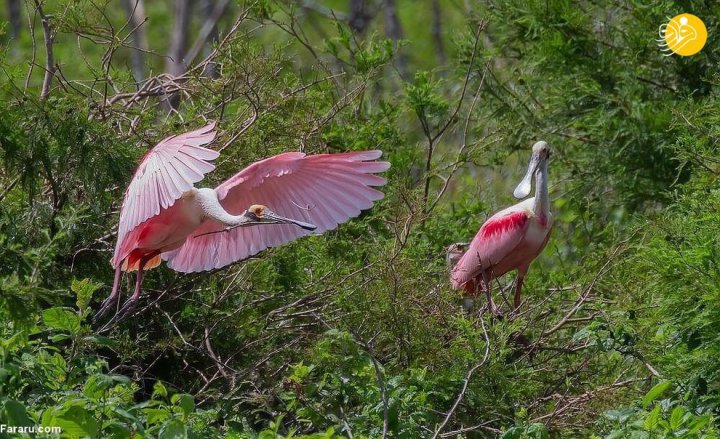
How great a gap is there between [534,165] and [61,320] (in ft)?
12.2

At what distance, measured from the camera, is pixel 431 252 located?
7.39 meters

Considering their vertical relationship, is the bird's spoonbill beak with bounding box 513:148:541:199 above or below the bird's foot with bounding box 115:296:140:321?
above

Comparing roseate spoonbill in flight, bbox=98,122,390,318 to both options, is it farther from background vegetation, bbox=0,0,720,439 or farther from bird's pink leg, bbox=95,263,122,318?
background vegetation, bbox=0,0,720,439

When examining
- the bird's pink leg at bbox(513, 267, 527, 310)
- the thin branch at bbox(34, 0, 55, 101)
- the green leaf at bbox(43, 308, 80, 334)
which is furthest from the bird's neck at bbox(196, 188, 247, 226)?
the green leaf at bbox(43, 308, 80, 334)

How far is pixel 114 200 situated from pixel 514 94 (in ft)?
11.8

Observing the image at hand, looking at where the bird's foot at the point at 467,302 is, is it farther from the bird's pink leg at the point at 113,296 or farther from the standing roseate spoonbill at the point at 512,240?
the bird's pink leg at the point at 113,296

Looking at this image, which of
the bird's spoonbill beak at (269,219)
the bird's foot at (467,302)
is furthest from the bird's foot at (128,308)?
the bird's foot at (467,302)

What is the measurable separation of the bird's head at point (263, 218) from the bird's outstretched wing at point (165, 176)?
58cm

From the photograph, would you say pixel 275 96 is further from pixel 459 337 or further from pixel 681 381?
pixel 681 381

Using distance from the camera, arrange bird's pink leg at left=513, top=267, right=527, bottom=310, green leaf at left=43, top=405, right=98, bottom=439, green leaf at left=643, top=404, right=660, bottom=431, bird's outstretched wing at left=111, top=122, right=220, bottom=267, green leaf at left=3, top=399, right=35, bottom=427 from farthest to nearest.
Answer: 1. bird's pink leg at left=513, top=267, right=527, bottom=310
2. bird's outstretched wing at left=111, top=122, right=220, bottom=267
3. green leaf at left=643, top=404, right=660, bottom=431
4. green leaf at left=43, top=405, right=98, bottom=439
5. green leaf at left=3, top=399, right=35, bottom=427

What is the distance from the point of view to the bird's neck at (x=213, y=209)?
6648 mm

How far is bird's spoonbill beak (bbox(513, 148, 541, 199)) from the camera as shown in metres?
7.82

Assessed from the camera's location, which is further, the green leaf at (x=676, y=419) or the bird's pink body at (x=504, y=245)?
the bird's pink body at (x=504, y=245)
